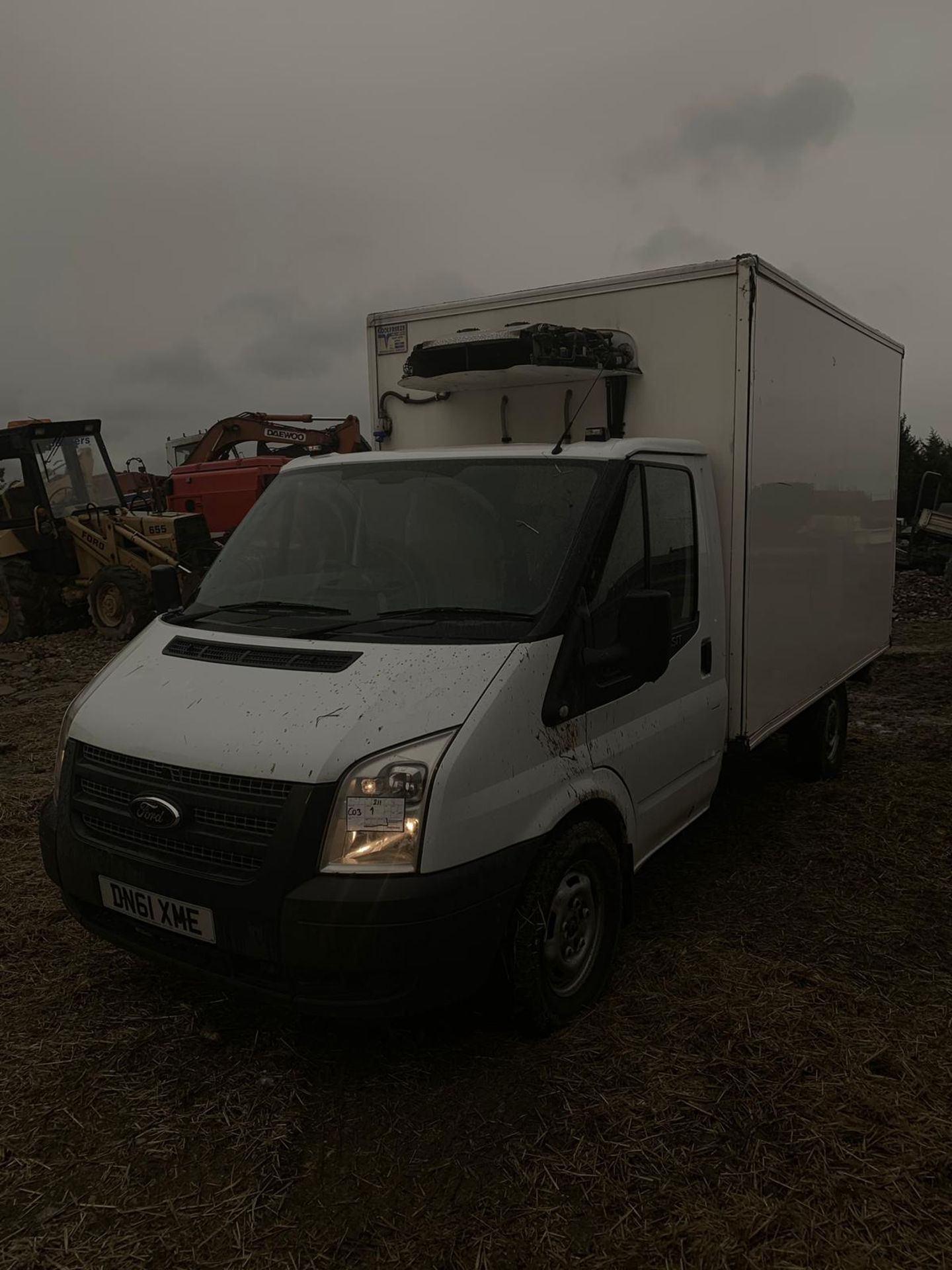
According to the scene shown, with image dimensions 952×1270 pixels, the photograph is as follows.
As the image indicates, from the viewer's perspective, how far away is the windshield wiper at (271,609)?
3658 millimetres

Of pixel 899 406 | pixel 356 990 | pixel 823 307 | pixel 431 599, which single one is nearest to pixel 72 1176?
pixel 356 990

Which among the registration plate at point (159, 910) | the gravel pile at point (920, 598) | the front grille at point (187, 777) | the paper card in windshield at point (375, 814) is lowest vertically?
the gravel pile at point (920, 598)

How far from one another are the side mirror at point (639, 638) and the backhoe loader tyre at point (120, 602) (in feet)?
33.1

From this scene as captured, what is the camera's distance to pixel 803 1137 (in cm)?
294

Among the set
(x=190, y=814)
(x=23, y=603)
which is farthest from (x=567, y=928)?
(x=23, y=603)

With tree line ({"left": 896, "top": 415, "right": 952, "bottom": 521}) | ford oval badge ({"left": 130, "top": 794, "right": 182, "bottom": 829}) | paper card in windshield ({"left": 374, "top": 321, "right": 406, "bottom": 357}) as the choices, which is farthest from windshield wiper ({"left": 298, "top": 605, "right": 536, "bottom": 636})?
tree line ({"left": 896, "top": 415, "right": 952, "bottom": 521})

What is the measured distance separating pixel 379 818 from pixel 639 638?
1141 millimetres

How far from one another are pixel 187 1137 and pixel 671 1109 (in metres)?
1.53

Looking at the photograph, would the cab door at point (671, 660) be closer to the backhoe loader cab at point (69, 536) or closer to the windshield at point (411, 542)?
the windshield at point (411, 542)

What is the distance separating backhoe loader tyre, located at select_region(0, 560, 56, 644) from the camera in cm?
1321

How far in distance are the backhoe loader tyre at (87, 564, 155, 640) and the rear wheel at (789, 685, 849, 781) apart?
29.2ft

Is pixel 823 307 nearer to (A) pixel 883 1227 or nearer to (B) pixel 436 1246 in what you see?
(A) pixel 883 1227

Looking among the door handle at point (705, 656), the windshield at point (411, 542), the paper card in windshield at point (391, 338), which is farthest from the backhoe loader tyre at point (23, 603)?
the door handle at point (705, 656)

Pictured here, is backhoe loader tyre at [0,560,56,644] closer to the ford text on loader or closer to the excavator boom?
the excavator boom
